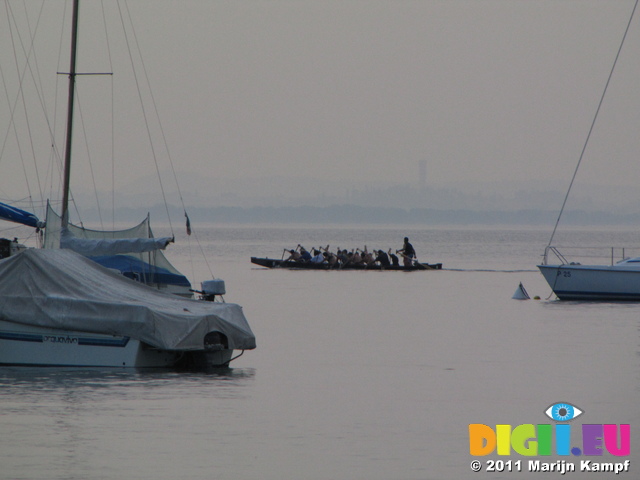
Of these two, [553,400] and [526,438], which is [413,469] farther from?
[553,400]

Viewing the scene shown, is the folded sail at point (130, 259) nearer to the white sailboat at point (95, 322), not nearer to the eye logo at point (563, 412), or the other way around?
the white sailboat at point (95, 322)

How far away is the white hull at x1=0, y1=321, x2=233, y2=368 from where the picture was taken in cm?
2055

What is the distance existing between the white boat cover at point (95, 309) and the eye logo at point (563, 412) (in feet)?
22.4

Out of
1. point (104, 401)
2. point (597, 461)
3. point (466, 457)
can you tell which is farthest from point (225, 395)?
point (597, 461)

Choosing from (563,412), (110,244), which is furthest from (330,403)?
(110,244)

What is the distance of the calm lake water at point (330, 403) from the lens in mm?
13172

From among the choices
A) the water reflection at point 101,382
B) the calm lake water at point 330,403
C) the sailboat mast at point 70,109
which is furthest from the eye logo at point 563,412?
the sailboat mast at point 70,109

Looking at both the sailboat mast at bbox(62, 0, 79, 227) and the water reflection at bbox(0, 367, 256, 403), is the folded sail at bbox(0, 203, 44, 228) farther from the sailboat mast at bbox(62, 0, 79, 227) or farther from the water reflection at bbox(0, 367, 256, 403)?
the water reflection at bbox(0, 367, 256, 403)

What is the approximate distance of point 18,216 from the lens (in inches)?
1272

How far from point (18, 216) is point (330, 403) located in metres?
17.6

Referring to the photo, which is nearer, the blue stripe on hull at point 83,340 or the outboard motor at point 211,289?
the blue stripe on hull at point 83,340

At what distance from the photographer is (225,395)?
1855 centimetres

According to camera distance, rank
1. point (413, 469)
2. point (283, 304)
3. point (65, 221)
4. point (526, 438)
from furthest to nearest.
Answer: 1. point (283, 304)
2. point (65, 221)
3. point (526, 438)
4. point (413, 469)

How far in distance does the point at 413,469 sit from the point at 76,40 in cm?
1876
